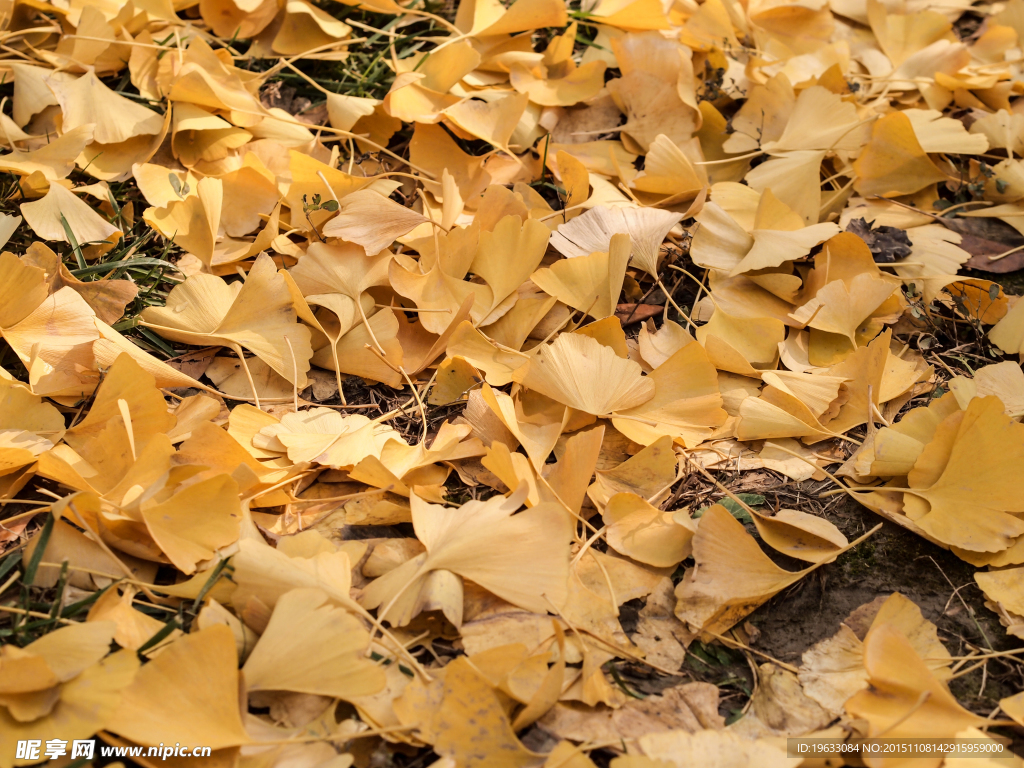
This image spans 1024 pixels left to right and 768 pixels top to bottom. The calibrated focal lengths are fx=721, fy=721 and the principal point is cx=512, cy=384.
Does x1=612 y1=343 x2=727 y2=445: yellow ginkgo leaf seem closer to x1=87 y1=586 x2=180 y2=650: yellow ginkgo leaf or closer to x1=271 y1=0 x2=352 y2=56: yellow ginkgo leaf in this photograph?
x1=87 y1=586 x2=180 y2=650: yellow ginkgo leaf

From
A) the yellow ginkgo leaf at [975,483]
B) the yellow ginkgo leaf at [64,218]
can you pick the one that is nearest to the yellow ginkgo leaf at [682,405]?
the yellow ginkgo leaf at [975,483]

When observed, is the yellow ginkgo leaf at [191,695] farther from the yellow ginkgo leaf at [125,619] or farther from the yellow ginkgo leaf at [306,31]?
the yellow ginkgo leaf at [306,31]

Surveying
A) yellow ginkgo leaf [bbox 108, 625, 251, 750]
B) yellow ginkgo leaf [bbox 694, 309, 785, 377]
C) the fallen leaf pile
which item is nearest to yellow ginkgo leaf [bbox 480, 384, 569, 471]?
the fallen leaf pile

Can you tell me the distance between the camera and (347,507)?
783mm

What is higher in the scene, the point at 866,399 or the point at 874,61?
the point at 874,61

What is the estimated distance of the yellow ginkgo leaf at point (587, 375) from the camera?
79 cm

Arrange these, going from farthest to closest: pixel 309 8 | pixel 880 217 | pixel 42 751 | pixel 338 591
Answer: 1. pixel 309 8
2. pixel 880 217
3. pixel 338 591
4. pixel 42 751

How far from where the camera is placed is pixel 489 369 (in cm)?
86

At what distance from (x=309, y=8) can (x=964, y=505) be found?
1.20 metres

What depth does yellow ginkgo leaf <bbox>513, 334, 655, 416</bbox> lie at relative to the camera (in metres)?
0.79

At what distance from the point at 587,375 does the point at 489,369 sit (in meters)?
0.13

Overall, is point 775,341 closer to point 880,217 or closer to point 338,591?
point 880,217

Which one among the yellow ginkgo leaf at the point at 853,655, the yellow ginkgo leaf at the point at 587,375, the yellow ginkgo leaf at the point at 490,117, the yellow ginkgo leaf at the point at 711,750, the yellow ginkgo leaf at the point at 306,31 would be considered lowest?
the yellow ginkgo leaf at the point at 853,655

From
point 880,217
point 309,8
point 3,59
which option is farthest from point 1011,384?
point 3,59
